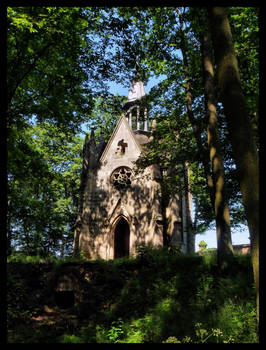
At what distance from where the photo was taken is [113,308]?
26.6 ft

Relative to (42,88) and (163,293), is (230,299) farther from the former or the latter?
(42,88)

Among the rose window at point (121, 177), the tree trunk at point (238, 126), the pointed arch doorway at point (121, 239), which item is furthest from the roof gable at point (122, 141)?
the tree trunk at point (238, 126)

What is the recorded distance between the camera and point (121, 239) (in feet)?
59.6

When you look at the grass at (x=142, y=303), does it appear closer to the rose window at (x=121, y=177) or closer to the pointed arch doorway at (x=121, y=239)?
the pointed arch doorway at (x=121, y=239)

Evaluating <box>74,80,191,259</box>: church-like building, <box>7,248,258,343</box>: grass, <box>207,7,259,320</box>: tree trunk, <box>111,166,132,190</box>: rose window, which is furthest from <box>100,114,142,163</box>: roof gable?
<box>207,7,259,320</box>: tree trunk

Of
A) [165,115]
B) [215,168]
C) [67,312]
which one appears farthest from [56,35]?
[67,312]

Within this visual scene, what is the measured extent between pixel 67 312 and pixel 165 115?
373 inches

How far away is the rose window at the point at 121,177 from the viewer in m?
17.8

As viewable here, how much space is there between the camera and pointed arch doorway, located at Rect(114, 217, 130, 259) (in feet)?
58.1

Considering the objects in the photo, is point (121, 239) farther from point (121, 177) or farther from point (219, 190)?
point (219, 190)

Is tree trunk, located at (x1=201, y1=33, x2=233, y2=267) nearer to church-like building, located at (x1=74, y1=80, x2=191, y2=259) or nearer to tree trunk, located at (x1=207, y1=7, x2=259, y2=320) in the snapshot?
tree trunk, located at (x1=207, y1=7, x2=259, y2=320)

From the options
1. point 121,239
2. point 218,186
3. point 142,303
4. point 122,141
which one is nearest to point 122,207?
point 121,239

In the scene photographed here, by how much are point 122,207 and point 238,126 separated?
14332 millimetres

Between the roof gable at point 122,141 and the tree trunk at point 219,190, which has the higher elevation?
the roof gable at point 122,141
